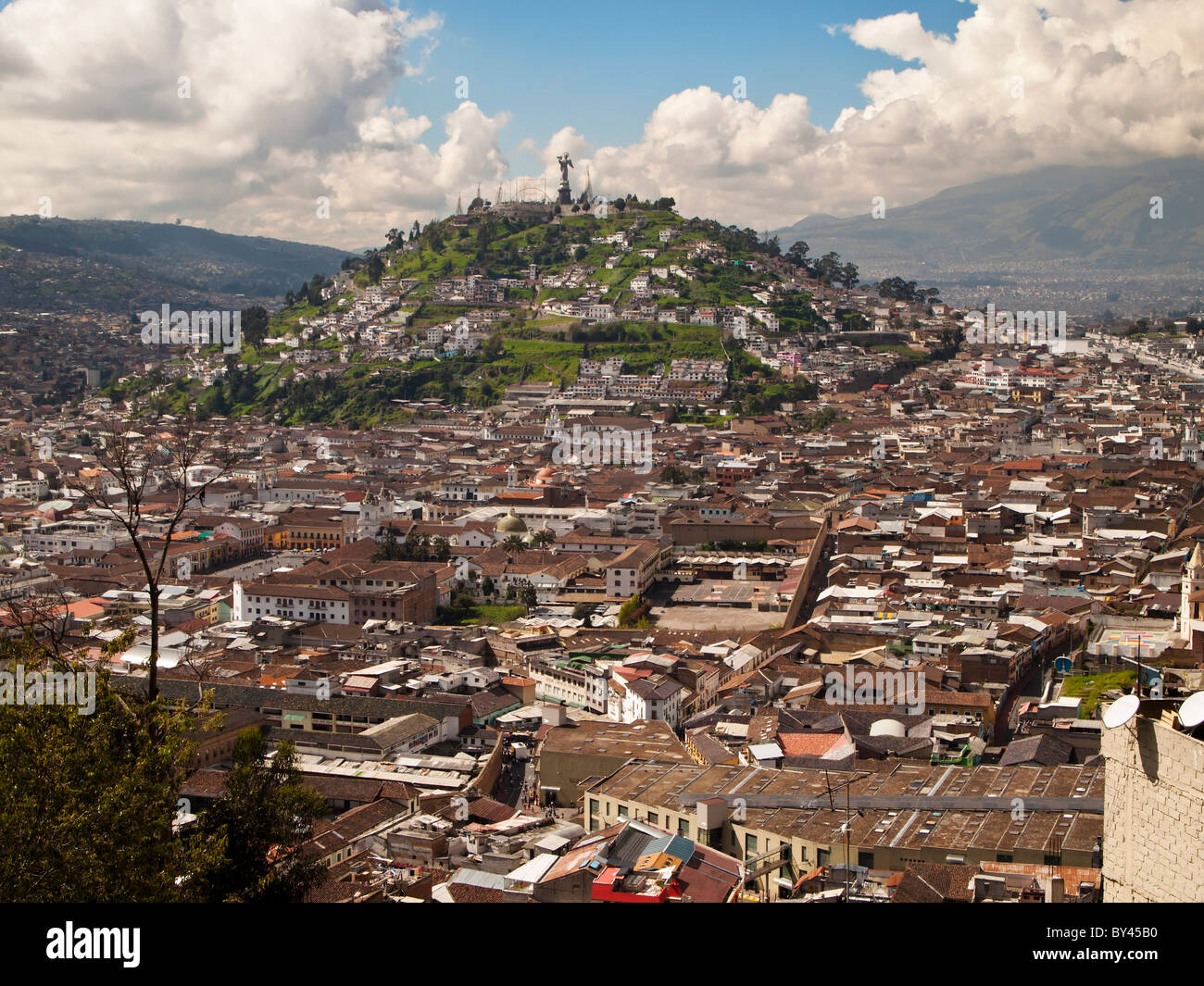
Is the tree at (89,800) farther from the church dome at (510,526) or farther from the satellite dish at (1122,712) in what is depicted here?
the church dome at (510,526)

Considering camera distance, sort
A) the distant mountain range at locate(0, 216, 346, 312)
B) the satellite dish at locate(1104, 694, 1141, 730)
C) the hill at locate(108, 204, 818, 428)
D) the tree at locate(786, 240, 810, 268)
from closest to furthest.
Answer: the satellite dish at locate(1104, 694, 1141, 730) < the hill at locate(108, 204, 818, 428) < the tree at locate(786, 240, 810, 268) < the distant mountain range at locate(0, 216, 346, 312)

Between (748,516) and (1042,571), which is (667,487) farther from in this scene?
(1042,571)

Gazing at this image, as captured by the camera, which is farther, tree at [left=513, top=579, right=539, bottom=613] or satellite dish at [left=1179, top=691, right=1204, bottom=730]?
tree at [left=513, top=579, right=539, bottom=613]

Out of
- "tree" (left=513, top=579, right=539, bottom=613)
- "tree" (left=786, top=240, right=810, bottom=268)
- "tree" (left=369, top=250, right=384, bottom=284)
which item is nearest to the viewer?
"tree" (left=513, top=579, right=539, bottom=613)

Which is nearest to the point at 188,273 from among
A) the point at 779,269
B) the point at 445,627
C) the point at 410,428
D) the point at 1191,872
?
the point at 779,269

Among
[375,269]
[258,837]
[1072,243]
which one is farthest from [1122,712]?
[1072,243]

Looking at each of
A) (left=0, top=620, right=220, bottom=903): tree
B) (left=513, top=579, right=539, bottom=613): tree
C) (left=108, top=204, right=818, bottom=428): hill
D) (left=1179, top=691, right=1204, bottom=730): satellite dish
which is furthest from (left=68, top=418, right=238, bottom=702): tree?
(left=108, top=204, right=818, bottom=428): hill

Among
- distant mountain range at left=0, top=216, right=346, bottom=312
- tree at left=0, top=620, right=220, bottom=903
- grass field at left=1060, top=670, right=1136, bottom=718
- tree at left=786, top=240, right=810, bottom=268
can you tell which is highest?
distant mountain range at left=0, top=216, right=346, bottom=312

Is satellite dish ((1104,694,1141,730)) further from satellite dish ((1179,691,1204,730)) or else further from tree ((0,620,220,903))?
tree ((0,620,220,903))

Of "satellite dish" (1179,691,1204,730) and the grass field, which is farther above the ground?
"satellite dish" (1179,691,1204,730)
